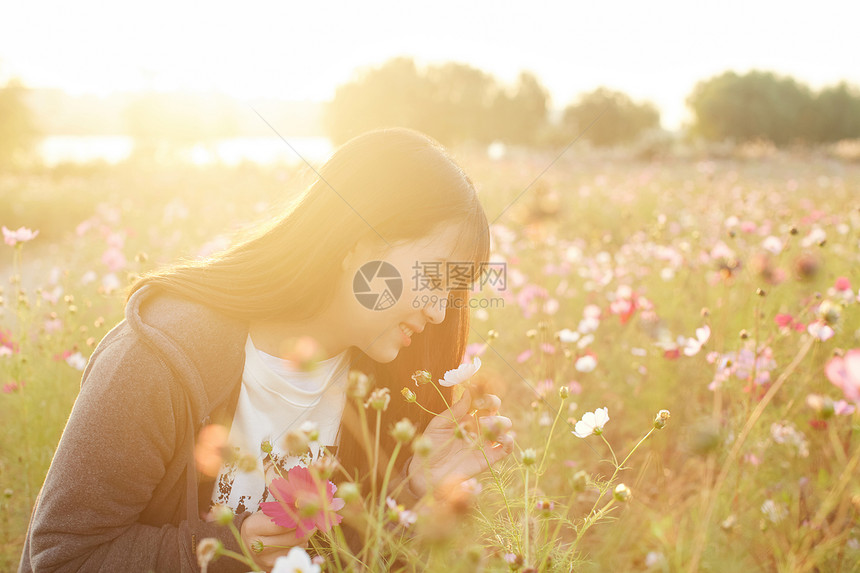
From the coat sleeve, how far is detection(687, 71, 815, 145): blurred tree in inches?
1179

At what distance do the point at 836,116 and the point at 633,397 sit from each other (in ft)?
115

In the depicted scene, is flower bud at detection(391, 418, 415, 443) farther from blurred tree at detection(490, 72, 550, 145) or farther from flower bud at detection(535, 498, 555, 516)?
blurred tree at detection(490, 72, 550, 145)

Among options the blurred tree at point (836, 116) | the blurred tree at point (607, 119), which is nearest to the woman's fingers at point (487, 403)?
the blurred tree at point (607, 119)

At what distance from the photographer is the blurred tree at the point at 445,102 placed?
69.0ft

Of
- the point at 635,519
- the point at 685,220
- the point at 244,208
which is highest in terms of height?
the point at 635,519

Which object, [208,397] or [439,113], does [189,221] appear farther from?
[439,113]

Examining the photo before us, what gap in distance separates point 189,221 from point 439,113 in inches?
759

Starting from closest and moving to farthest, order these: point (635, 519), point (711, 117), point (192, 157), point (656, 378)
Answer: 1. point (635, 519)
2. point (656, 378)
3. point (192, 157)
4. point (711, 117)

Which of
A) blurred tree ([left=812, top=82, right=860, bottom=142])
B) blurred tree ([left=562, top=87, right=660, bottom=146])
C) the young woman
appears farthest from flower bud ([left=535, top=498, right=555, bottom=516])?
blurred tree ([left=812, top=82, right=860, bottom=142])

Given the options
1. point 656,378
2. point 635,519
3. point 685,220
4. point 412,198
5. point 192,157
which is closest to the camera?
point 412,198

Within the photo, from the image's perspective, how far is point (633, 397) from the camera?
6.47 ft

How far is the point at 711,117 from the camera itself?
27391mm

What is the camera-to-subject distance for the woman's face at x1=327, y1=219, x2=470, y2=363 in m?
1.05

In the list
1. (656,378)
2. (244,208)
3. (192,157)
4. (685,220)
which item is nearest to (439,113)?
(192,157)
